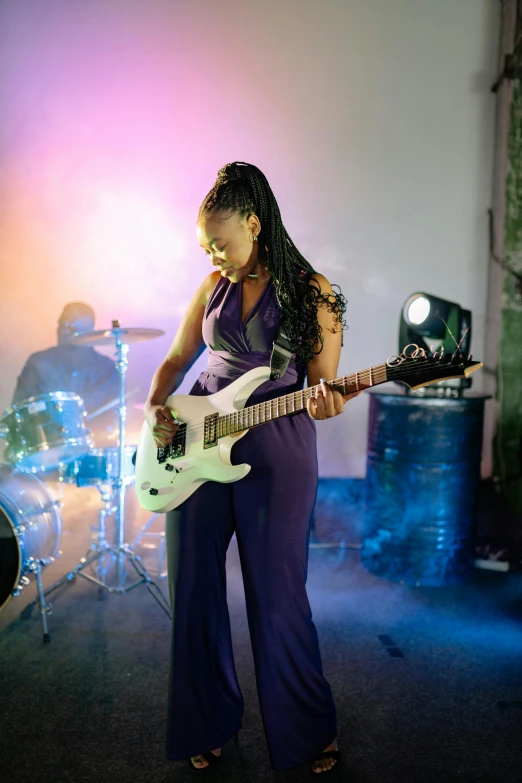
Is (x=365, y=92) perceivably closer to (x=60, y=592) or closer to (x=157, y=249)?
(x=157, y=249)

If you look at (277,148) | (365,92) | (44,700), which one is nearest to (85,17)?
(277,148)

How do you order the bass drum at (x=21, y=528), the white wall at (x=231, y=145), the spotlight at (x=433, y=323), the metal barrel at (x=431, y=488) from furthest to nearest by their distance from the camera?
the white wall at (x=231, y=145), the metal barrel at (x=431, y=488), the spotlight at (x=433, y=323), the bass drum at (x=21, y=528)

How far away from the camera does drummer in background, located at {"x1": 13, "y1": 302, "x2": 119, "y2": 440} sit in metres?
4.20

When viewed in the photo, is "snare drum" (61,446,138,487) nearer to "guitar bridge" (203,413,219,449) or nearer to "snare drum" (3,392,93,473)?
"snare drum" (3,392,93,473)

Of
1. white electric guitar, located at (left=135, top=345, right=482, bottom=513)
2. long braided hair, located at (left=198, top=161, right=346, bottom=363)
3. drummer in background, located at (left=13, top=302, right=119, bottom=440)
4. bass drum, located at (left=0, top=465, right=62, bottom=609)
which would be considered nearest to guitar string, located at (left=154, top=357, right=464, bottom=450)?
white electric guitar, located at (left=135, top=345, right=482, bottom=513)

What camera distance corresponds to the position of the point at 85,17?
4.06m

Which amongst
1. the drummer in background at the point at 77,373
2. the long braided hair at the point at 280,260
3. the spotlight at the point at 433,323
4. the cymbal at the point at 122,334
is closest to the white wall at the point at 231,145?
the drummer in background at the point at 77,373

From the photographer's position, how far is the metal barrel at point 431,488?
345 cm

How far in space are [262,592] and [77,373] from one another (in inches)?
118

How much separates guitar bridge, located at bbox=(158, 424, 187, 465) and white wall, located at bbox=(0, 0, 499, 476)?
8.24 feet

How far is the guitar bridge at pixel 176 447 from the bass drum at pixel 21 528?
129 centimetres

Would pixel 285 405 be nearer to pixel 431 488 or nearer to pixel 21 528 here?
pixel 21 528

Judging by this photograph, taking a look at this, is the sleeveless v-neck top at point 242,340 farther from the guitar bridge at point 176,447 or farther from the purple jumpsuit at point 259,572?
A: the guitar bridge at point 176,447

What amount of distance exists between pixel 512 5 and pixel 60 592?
5.00m
